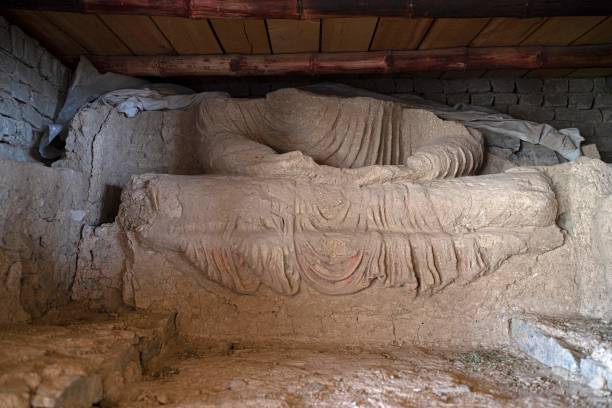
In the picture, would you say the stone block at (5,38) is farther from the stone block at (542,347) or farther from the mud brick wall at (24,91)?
the stone block at (542,347)

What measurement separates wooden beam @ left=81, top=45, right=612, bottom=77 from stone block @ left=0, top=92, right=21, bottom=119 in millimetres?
730

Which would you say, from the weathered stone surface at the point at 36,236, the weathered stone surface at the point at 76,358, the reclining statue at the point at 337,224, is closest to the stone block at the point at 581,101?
the reclining statue at the point at 337,224

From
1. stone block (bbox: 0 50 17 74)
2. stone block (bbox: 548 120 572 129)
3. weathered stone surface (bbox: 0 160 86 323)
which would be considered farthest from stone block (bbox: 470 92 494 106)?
stone block (bbox: 0 50 17 74)

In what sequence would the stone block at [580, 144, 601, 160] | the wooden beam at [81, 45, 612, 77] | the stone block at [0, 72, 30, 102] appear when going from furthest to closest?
the stone block at [580, 144, 601, 160] < the wooden beam at [81, 45, 612, 77] < the stone block at [0, 72, 30, 102]

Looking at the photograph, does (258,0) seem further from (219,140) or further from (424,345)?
(424,345)

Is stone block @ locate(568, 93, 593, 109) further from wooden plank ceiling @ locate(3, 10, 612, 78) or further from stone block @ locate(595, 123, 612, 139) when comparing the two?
wooden plank ceiling @ locate(3, 10, 612, 78)

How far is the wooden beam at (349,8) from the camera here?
2590 mm

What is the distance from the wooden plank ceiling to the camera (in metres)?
2.91

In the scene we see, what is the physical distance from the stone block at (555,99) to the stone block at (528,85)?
10 cm

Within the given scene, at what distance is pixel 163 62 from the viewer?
3.41m

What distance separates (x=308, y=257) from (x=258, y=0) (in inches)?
63.7

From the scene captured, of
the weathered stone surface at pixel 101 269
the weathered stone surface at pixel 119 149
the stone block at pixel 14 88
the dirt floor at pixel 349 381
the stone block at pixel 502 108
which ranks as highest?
the stone block at pixel 502 108

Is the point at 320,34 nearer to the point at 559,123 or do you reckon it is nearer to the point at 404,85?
the point at 404,85

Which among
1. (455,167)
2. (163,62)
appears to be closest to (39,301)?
(163,62)
